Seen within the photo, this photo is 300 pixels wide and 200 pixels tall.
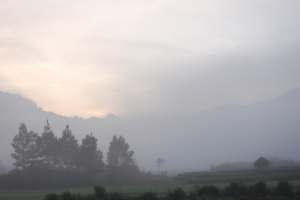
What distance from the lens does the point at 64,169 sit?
226 ft

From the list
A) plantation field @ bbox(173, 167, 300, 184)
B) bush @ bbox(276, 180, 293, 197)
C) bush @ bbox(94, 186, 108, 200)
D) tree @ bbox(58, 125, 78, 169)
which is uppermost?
tree @ bbox(58, 125, 78, 169)

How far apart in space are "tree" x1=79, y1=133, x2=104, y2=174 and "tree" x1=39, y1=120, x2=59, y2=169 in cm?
730

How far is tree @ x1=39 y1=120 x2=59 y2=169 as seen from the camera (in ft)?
217

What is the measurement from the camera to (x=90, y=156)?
71.8 meters

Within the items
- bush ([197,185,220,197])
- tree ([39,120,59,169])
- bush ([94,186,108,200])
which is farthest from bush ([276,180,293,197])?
tree ([39,120,59,169])

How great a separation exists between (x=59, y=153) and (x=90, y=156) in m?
8.77

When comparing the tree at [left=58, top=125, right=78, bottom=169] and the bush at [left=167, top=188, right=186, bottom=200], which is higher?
the tree at [left=58, top=125, right=78, bottom=169]

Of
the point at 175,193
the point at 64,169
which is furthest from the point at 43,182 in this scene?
the point at 175,193

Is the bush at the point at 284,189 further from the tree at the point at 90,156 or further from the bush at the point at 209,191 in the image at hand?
the tree at the point at 90,156

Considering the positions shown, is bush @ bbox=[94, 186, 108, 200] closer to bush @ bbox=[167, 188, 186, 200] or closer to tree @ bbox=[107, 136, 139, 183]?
bush @ bbox=[167, 188, 186, 200]

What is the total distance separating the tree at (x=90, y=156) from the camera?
70500 mm

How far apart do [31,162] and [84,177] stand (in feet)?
47.2

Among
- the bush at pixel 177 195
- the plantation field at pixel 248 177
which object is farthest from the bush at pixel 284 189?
the plantation field at pixel 248 177

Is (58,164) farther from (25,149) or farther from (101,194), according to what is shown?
(101,194)
